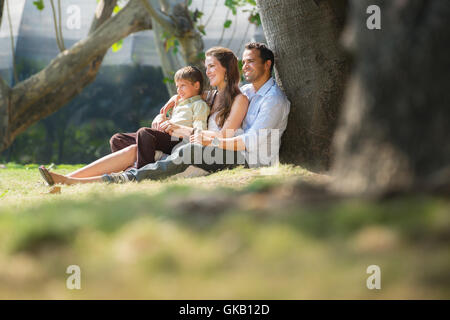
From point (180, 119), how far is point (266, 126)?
83 centimetres

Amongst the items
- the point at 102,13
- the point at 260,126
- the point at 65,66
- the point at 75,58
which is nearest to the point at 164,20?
the point at 75,58

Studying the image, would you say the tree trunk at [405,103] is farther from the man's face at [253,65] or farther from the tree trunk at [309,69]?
the man's face at [253,65]

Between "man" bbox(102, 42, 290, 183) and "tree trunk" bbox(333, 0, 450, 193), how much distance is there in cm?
231

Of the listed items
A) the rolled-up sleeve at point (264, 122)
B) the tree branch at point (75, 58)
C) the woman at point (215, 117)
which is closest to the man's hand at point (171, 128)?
the woman at point (215, 117)

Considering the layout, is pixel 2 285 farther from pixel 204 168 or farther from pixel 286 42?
pixel 286 42

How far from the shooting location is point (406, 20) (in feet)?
6.15

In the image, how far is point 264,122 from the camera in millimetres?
4230

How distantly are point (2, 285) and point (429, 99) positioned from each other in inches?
57.6

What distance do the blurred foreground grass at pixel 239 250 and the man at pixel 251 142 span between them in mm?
2252

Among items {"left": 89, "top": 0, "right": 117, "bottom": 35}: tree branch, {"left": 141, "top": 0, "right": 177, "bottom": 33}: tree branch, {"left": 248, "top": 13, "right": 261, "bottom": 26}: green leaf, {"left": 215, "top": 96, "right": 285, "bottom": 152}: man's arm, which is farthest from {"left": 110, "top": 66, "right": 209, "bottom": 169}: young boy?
{"left": 89, "top": 0, "right": 117, "bottom": 35}: tree branch

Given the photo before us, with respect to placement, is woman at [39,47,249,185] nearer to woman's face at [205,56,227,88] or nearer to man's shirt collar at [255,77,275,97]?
woman's face at [205,56,227,88]

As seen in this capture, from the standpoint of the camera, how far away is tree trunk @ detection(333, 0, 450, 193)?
1827mm

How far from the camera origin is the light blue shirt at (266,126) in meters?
4.22

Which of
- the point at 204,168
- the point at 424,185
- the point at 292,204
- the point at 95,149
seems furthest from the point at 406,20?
the point at 95,149
